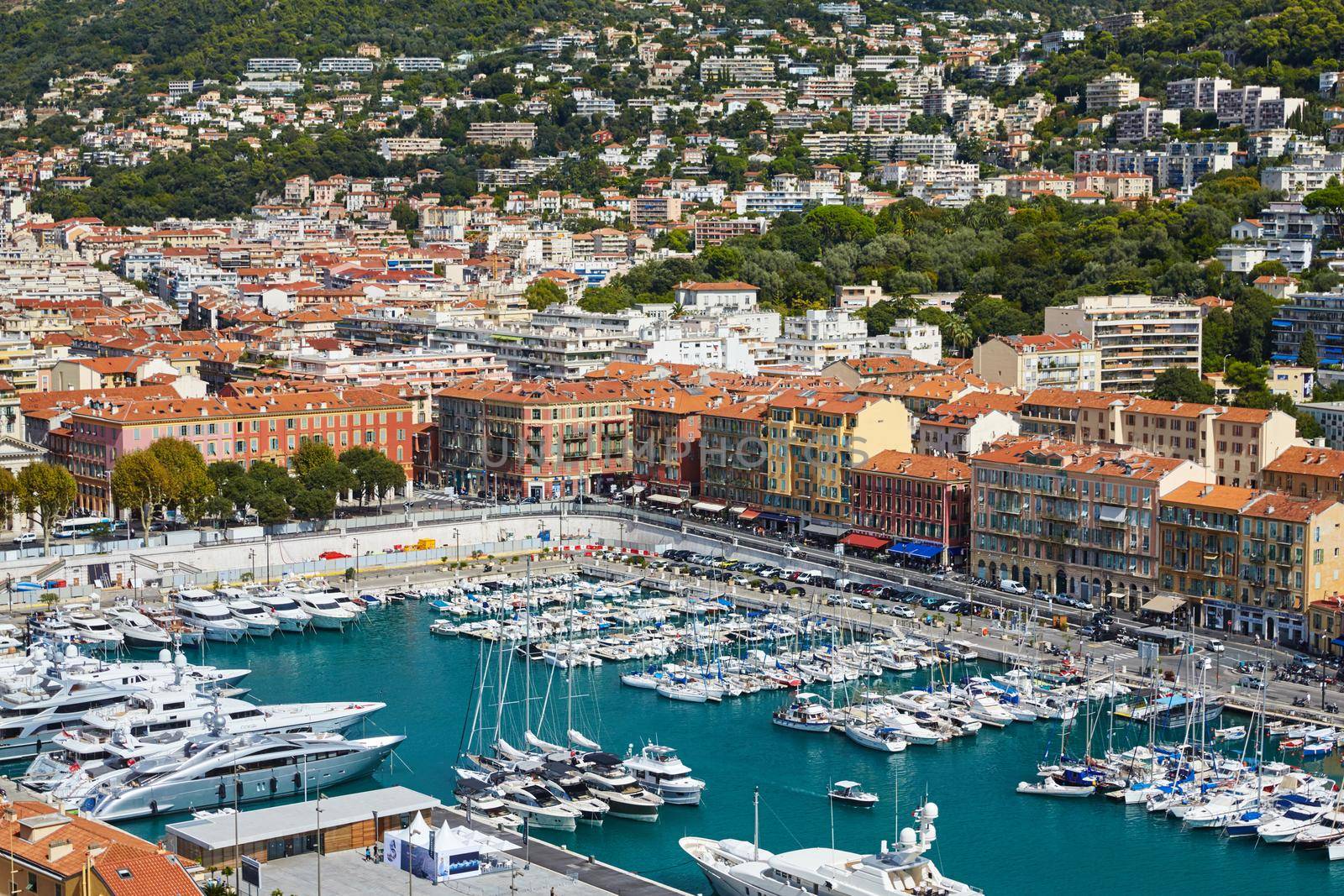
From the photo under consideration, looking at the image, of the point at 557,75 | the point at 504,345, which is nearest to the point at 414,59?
the point at 557,75

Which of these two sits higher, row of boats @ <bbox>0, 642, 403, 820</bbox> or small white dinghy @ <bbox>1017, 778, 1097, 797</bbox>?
row of boats @ <bbox>0, 642, 403, 820</bbox>

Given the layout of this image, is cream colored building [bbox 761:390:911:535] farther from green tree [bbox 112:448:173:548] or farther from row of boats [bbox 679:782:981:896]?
row of boats [bbox 679:782:981:896]

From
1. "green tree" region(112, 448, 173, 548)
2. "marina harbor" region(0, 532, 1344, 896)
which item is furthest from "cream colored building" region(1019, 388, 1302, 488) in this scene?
"green tree" region(112, 448, 173, 548)

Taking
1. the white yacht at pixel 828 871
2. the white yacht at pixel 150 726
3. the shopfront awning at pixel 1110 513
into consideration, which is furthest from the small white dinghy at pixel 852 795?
the shopfront awning at pixel 1110 513

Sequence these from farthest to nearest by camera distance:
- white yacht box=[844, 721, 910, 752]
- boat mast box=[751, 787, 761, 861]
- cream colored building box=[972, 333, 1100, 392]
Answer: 1. cream colored building box=[972, 333, 1100, 392]
2. white yacht box=[844, 721, 910, 752]
3. boat mast box=[751, 787, 761, 861]

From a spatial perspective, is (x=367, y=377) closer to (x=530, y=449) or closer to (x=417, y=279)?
(x=530, y=449)

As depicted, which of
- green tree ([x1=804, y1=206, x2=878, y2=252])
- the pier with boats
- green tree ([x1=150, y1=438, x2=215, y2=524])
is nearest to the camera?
the pier with boats

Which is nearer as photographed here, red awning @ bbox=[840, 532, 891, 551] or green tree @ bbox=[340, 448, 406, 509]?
red awning @ bbox=[840, 532, 891, 551]

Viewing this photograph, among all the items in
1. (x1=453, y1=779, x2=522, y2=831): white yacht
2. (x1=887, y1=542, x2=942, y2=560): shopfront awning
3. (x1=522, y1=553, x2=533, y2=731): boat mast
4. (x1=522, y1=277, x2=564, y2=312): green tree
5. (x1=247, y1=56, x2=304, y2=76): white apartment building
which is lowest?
(x1=453, y1=779, x2=522, y2=831): white yacht

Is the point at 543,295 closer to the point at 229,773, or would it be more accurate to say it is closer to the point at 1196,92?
the point at 1196,92
